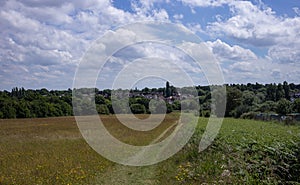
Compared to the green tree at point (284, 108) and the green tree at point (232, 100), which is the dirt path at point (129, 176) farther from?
the green tree at point (232, 100)

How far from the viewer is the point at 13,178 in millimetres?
10414

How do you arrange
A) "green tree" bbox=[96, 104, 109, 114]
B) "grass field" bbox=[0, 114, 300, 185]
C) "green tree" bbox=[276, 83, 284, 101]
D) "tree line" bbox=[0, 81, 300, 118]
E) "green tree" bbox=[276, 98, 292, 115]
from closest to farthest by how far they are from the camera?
"grass field" bbox=[0, 114, 300, 185] < "tree line" bbox=[0, 81, 300, 118] < "green tree" bbox=[96, 104, 109, 114] < "green tree" bbox=[276, 98, 292, 115] < "green tree" bbox=[276, 83, 284, 101]

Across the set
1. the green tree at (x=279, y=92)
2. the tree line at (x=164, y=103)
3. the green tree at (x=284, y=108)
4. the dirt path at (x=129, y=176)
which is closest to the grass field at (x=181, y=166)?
the dirt path at (x=129, y=176)

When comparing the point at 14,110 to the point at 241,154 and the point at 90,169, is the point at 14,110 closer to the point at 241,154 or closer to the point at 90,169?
the point at 90,169

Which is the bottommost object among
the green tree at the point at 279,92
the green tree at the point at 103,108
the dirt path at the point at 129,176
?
the dirt path at the point at 129,176

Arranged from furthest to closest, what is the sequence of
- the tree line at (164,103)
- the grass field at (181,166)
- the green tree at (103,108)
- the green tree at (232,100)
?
the green tree at (232,100) < the green tree at (103,108) < the tree line at (164,103) < the grass field at (181,166)

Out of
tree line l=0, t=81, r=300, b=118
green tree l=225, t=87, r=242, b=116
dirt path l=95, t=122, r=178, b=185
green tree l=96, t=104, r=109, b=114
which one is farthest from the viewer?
green tree l=225, t=87, r=242, b=116

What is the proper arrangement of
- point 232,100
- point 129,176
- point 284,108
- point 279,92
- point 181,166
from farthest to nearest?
point 279,92, point 232,100, point 284,108, point 181,166, point 129,176

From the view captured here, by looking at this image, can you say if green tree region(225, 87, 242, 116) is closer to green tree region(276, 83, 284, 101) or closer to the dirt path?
green tree region(276, 83, 284, 101)

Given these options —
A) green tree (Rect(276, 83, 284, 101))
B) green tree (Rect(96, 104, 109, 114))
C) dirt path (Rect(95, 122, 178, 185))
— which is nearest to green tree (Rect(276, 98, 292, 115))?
green tree (Rect(276, 83, 284, 101))

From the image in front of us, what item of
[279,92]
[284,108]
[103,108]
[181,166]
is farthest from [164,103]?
[279,92]

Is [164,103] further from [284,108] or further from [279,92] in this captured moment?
[279,92]

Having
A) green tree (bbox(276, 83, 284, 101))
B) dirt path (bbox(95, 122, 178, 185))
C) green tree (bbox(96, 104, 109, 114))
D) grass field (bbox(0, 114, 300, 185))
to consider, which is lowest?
dirt path (bbox(95, 122, 178, 185))

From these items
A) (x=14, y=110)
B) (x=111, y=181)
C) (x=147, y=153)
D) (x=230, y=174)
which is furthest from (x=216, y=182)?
(x=14, y=110)
